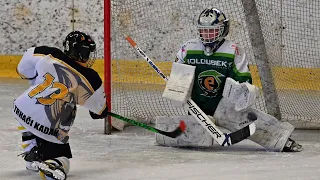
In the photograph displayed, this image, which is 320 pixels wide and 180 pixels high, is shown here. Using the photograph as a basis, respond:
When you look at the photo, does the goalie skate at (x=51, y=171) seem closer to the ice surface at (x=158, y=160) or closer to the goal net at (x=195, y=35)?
the ice surface at (x=158, y=160)

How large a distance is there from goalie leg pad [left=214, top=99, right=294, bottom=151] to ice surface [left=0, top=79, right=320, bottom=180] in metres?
0.06

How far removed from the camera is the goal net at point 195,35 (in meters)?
5.05

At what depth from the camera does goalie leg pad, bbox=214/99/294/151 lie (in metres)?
4.30

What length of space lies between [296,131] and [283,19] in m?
0.94

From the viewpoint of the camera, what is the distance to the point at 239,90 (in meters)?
4.09

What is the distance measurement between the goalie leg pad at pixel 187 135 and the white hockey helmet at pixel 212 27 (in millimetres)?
413

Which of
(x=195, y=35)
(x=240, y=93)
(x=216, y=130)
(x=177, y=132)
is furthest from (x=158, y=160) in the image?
(x=195, y=35)

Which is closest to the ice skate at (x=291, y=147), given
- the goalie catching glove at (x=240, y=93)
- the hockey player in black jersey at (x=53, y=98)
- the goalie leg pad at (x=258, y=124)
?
the goalie leg pad at (x=258, y=124)

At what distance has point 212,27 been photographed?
4246 millimetres

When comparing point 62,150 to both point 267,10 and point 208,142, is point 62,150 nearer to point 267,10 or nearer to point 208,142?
point 208,142

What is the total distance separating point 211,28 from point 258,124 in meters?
0.54

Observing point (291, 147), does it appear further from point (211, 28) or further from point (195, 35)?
point (195, 35)

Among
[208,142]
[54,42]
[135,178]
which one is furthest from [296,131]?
[54,42]

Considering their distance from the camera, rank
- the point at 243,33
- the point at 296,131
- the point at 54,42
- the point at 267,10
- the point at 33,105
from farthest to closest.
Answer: the point at 54,42 → the point at 243,33 → the point at 267,10 → the point at 296,131 → the point at 33,105
